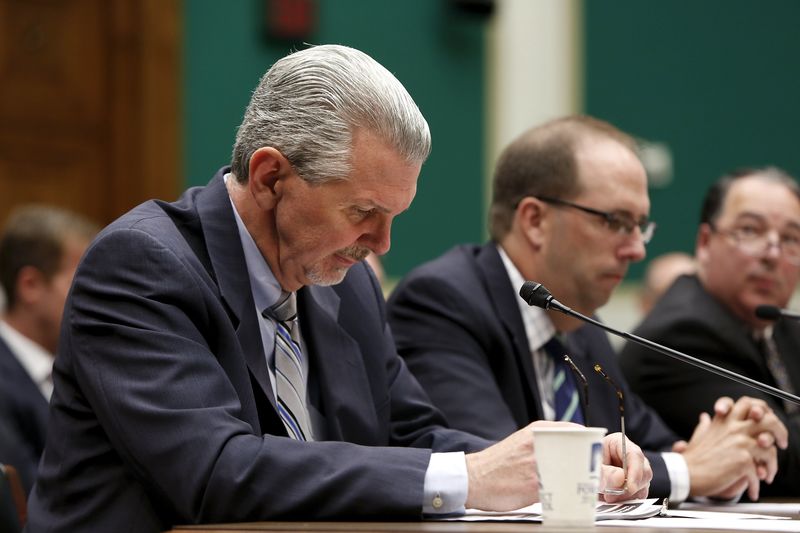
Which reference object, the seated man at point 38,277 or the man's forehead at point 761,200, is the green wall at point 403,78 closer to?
the seated man at point 38,277

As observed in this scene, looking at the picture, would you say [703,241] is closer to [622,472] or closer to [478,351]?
[478,351]

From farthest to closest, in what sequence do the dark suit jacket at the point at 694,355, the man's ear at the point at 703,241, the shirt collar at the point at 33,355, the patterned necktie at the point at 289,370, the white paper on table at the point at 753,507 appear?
the shirt collar at the point at 33,355
the man's ear at the point at 703,241
the dark suit jacket at the point at 694,355
the white paper on table at the point at 753,507
the patterned necktie at the point at 289,370

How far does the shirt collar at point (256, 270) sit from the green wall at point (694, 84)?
4873mm

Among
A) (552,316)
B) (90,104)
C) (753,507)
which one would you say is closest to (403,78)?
(90,104)

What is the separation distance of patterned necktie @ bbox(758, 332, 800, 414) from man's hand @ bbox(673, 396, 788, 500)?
0.64 meters

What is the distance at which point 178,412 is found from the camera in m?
1.91

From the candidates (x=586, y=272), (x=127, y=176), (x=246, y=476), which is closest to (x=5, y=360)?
(x=586, y=272)

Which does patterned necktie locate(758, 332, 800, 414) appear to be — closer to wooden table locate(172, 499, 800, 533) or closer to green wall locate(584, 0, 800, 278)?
wooden table locate(172, 499, 800, 533)

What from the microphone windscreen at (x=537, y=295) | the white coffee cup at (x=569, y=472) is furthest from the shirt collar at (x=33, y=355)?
the white coffee cup at (x=569, y=472)

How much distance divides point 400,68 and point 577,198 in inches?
133

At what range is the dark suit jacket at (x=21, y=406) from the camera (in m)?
3.58

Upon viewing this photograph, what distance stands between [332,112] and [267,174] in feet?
0.56

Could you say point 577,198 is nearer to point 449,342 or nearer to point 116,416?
point 449,342

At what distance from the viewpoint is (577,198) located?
3168 mm
